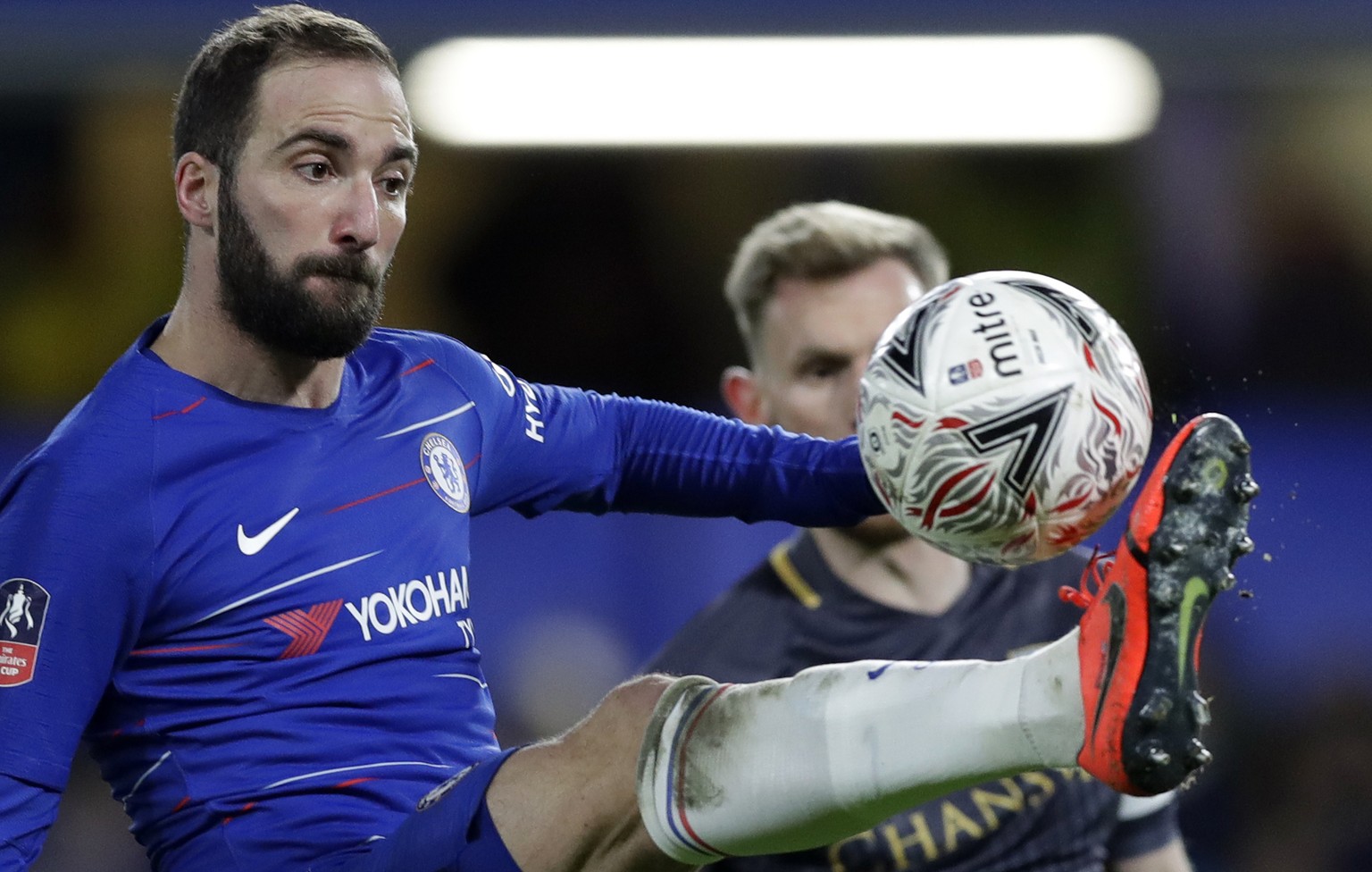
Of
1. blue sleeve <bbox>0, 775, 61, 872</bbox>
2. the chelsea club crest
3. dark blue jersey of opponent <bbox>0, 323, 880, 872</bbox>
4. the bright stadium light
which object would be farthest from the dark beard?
→ the bright stadium light

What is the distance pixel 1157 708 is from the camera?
7.72 ft

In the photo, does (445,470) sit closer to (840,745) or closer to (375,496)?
(375,496)

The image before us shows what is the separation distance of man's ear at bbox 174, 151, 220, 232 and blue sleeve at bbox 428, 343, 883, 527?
1.74 feet

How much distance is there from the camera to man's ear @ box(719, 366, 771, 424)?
4.40 m

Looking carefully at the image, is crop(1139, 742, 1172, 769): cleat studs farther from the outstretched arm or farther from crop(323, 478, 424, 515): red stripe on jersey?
the outstretched arm

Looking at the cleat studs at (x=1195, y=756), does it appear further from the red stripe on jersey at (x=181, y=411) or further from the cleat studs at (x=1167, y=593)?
the red stripe on jersey at (x=181, y=411)

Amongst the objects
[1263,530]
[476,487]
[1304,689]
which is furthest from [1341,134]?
Answer: [476,487]

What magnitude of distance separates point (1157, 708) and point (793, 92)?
230 inches

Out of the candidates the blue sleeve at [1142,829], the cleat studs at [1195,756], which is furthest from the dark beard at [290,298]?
the blue sleeve at [1142,829]

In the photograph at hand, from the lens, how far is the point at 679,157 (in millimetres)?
8055

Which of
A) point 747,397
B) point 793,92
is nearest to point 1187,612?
point 747,397

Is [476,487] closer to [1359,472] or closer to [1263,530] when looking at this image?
[1263,530]

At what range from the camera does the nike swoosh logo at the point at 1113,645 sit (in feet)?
7.85

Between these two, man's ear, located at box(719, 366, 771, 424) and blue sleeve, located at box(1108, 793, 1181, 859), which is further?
man's ear, located at box(719, 366, 771, 424)
